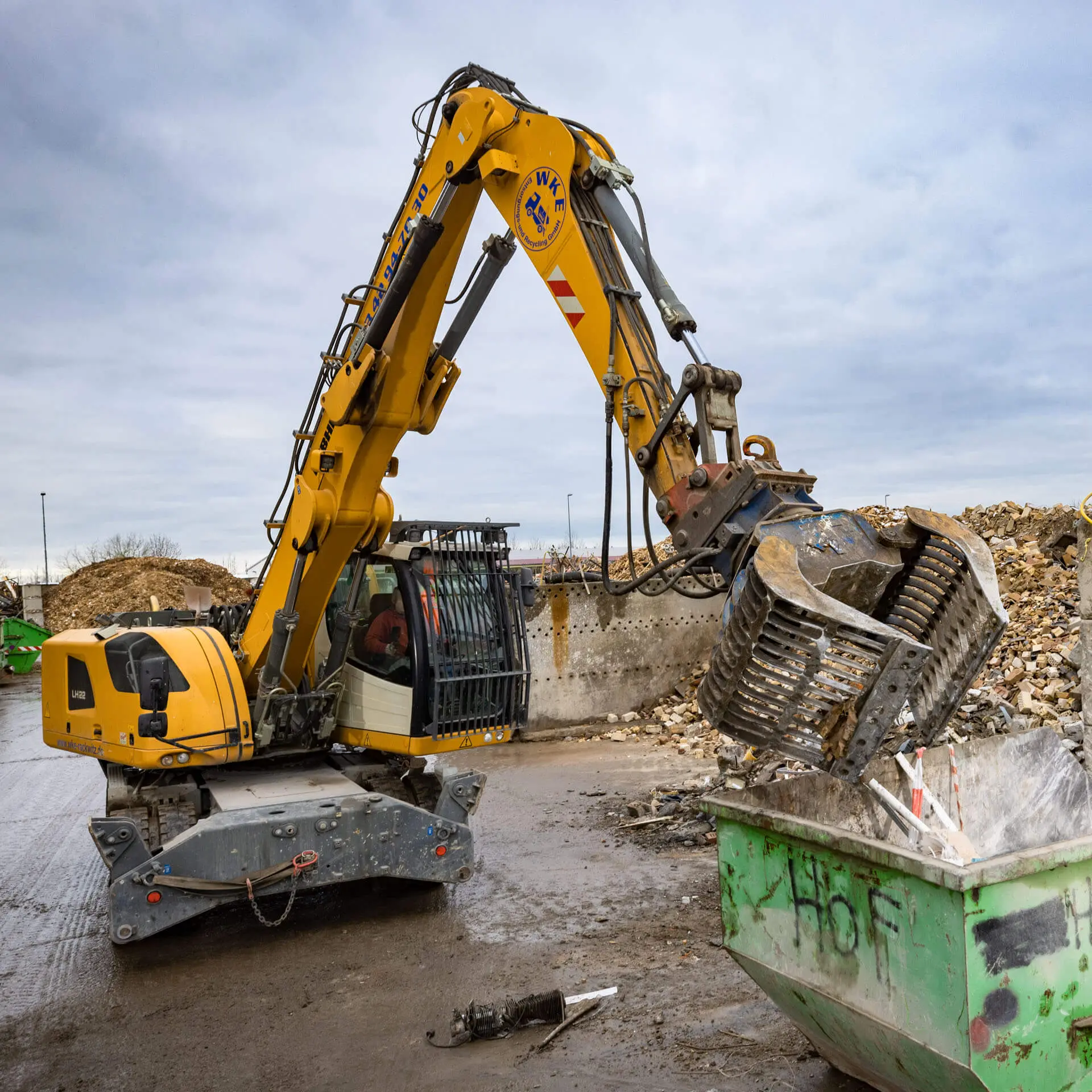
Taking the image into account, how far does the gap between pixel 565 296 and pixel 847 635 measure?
2.19 metres

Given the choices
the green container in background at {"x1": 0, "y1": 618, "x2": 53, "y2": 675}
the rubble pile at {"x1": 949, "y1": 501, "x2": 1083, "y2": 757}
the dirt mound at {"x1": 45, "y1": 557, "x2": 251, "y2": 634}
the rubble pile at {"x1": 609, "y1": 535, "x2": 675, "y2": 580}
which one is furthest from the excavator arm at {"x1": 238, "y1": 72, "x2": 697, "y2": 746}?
the dirt mound at {"x1": 45, "y1": 557, "x2": 251, "y2": 634}

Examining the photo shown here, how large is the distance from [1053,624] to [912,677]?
741 cm

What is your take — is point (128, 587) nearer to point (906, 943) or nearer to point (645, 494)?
point (645, 494)

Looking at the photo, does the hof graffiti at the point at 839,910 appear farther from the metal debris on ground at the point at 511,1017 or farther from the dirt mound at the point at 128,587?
the dirt mound at the point at 128,587

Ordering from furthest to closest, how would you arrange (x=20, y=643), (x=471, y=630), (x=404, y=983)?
(x=20, y=643) < (x=471, y=630) < (x=404, y=983)

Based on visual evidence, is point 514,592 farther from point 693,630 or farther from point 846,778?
point 693,630

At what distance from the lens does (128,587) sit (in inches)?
982

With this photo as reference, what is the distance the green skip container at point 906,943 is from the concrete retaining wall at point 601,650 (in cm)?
800

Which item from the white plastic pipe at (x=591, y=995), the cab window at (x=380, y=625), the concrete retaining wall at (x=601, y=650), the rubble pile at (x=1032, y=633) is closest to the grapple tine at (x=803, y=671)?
the white plastic pipe at (x=591, y=995)

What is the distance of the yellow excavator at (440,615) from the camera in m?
3.17

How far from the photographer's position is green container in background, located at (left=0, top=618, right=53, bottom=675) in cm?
1917

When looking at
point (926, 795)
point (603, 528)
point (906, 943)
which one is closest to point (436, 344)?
point (603, 528)

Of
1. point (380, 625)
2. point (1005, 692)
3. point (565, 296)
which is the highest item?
point (565, 296)

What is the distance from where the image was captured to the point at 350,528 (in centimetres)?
596
